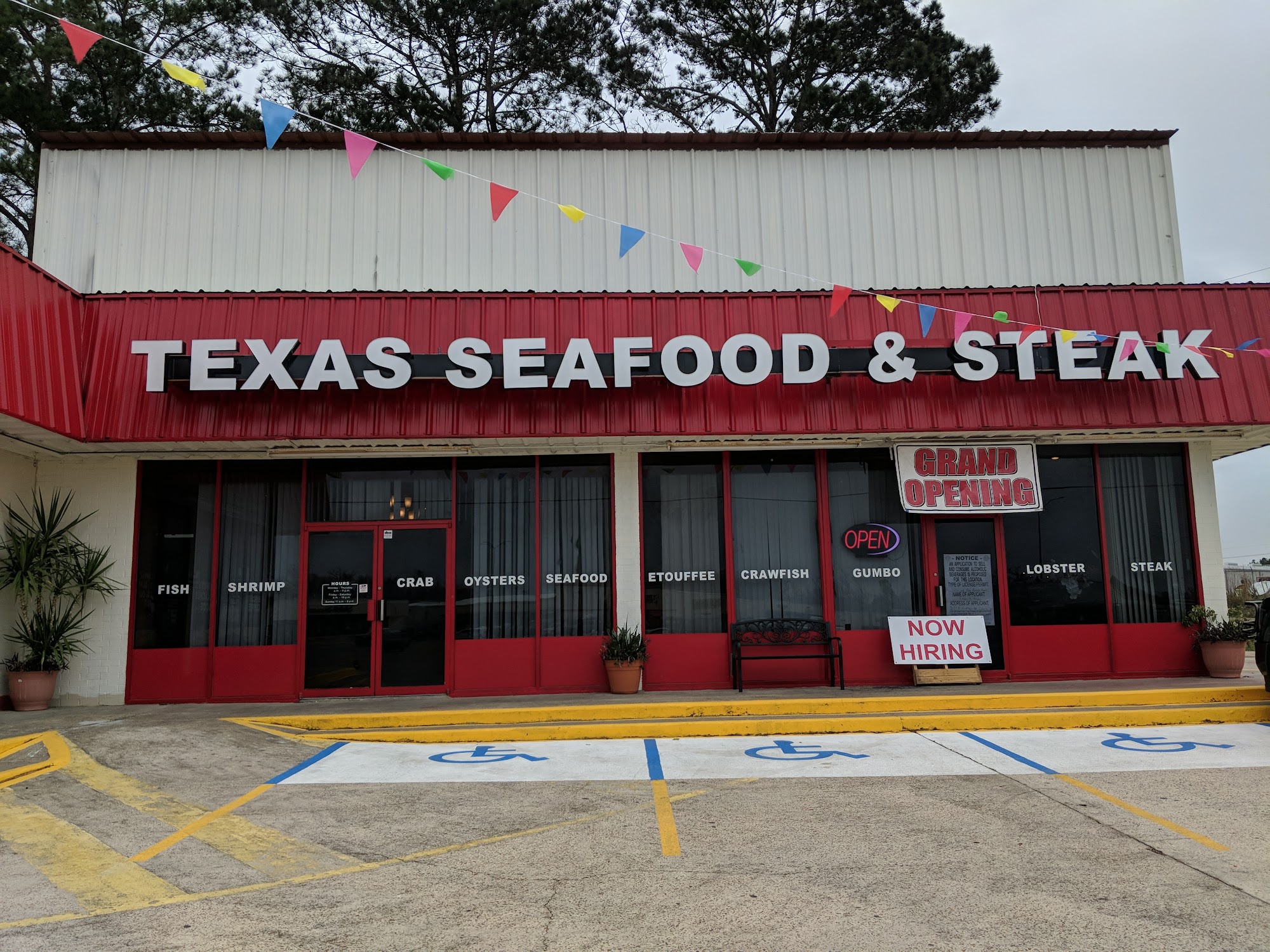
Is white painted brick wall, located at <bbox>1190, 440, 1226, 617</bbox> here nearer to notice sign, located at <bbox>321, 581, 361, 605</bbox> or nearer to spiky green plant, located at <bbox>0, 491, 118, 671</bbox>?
notice sign, located at <bbox>321, 581, 361, 605</bbox>

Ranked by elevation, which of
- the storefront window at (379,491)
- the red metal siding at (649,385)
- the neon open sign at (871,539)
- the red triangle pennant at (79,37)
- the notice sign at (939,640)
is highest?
the red triangle pennant at (79,37)

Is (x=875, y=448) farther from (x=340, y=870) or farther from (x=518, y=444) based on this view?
(x=340, y=870)

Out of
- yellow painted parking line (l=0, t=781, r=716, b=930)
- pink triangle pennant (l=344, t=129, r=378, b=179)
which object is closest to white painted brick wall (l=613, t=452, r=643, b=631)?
pink triangle pennant (l=344, t=129, r=378, b=179)

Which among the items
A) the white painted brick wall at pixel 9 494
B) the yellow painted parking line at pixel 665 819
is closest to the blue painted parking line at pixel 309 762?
the yellow painted parking line at pixel 665 819

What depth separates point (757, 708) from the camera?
10.7 metres

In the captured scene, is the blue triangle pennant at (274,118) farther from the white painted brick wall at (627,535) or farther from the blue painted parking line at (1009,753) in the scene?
the blue painted parking line at (1009,753)

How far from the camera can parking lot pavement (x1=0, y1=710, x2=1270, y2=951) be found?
15.2ft

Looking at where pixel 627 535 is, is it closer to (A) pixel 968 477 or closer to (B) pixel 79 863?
(A) pixel 968 477

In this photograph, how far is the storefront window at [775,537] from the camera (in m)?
12.4

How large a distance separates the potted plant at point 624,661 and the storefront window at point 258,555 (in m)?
4.01

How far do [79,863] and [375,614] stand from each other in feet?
21.0

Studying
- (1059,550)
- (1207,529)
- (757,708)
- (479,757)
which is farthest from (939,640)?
(479,757)

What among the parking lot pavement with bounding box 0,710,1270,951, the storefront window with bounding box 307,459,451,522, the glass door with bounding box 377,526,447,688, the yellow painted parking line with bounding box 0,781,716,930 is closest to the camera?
the parking lot pavement with bounding box 0,710,1270,951

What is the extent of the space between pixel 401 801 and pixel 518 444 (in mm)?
5687
